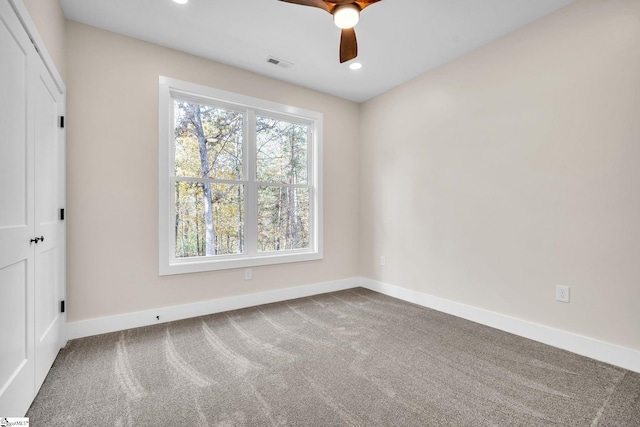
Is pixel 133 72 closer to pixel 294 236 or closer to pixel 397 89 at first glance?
pixel 294 236

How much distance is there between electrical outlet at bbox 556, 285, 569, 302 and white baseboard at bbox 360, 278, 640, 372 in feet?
0.83

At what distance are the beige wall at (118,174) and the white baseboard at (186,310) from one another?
0.06m

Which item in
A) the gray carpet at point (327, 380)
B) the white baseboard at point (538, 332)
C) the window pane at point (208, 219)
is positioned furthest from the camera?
the window pane at point (208, 219)

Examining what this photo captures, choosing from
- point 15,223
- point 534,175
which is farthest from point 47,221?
point 534,175

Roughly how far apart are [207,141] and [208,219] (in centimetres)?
86

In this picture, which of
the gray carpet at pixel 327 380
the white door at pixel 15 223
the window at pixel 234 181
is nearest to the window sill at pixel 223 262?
the window at pixel 234 181

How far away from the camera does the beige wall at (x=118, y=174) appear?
2506 mm

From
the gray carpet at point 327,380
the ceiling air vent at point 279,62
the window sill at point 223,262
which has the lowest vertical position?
the gray carpet at point 327,380

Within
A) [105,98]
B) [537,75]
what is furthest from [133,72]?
[537,75]

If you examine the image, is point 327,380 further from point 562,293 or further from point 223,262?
point 562,293

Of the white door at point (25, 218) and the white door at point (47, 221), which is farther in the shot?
the white door at point (47, 221)

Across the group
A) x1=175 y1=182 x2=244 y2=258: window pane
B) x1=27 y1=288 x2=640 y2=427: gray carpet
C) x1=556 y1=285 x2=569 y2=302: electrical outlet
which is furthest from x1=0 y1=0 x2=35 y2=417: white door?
x1=556 y1=285 x2=569 y2=302: electrical outlet

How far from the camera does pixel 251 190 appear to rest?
3.47 metres

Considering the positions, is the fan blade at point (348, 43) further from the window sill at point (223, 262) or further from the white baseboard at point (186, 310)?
the white baseboard at point (186, 310)
